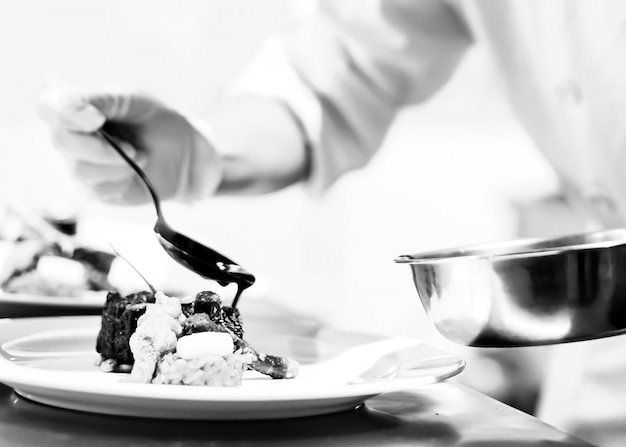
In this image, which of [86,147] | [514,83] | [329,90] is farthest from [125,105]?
[514,83]

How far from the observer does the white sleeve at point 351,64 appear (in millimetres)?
1672

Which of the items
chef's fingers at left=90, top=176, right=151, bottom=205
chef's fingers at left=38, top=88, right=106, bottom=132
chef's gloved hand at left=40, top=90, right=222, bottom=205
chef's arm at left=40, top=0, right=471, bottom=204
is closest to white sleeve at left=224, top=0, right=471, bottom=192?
chef's arm at left=40, top=0, right=471, bottom=204

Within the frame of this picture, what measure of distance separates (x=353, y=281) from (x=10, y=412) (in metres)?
1.54

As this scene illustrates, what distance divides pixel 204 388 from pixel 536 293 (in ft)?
0.86

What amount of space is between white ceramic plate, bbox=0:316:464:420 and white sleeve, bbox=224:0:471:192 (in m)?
0.90

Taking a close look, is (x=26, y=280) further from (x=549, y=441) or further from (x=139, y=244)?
(x=549, y=441)

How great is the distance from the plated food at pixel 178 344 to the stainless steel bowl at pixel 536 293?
0.18 m

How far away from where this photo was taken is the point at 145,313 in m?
0.70

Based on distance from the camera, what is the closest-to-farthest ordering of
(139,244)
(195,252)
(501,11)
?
(195,252) < (501,11) < (139,244)

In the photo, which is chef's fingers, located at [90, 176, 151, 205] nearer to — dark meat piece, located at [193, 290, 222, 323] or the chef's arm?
the chef's arm

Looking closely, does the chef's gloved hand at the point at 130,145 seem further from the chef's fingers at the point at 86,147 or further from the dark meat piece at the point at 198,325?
the dark meat piece at the point at 198,325

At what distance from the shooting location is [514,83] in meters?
1.53

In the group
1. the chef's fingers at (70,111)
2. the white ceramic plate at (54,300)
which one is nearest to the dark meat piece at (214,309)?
the chef's fingers at (70,111)

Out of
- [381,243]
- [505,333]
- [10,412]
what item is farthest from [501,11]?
[10,412]
